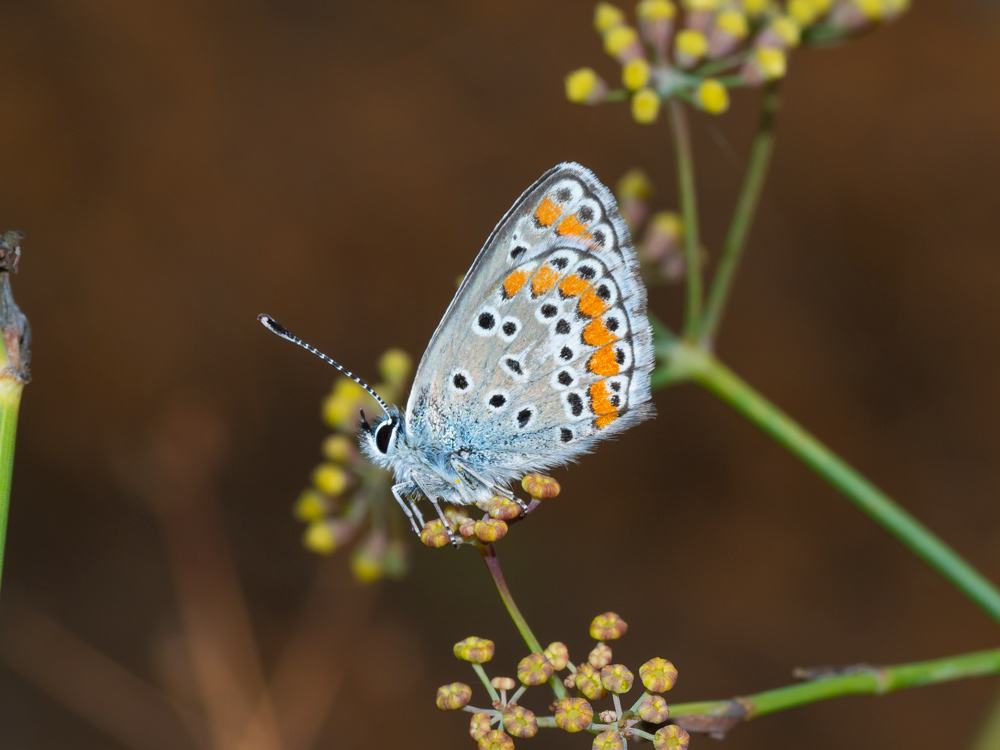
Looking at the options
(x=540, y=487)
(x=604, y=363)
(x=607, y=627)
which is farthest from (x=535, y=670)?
(x=604, y=363)

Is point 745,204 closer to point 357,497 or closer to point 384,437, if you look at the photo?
point 384,437

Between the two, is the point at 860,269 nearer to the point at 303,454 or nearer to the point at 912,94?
the point at 912,94

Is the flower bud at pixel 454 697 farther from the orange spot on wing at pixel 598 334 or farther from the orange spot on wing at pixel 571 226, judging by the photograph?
the orange spot on wing at pixel 571 226

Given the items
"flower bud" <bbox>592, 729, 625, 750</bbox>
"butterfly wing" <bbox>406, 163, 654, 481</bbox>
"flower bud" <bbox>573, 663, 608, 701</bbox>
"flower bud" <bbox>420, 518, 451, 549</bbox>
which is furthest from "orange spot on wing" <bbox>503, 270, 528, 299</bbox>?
"flower bud" <bbox>592, 729, 625, 750</bbox>

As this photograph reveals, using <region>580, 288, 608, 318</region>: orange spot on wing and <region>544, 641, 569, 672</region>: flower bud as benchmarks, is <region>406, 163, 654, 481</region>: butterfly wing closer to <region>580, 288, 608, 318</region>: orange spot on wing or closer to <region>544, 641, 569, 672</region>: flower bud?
<region>580, 288, 608, 318</region>: orange spot on wing

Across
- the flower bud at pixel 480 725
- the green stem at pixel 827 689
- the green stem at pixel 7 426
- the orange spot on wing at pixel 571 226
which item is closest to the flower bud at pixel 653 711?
the green stem at pixel 827 689

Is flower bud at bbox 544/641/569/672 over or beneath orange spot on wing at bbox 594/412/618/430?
beneath

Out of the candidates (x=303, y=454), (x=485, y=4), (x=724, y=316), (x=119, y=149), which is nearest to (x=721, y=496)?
(x=724, y=316)
